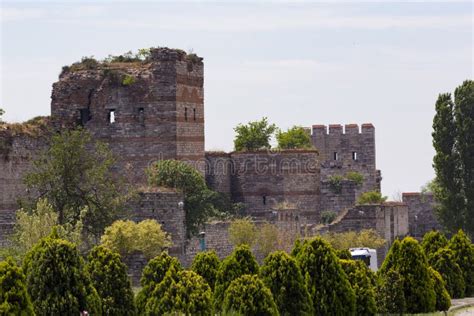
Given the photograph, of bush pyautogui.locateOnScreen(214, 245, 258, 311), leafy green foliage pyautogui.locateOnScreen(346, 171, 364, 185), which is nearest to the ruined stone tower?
leafy green foliage pyautogui.locateOnScreen(346, 171, 364, 185)

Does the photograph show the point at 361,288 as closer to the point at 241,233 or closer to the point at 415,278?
the point at 415,278

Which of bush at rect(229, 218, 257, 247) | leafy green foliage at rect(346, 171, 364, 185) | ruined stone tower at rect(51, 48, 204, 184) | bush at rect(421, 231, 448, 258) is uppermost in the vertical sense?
ruined stone tower at rect(51, 48, 204, 184)

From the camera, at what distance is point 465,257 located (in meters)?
36.8

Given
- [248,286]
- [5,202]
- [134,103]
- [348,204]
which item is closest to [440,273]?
[248,286]

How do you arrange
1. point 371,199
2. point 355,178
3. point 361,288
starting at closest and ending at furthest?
point 361,288
point 371,199
point 355,178

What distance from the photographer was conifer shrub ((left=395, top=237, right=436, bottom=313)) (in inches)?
1224

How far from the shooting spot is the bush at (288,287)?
92.3 ft

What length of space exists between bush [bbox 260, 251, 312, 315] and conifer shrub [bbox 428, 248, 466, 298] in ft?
24.9

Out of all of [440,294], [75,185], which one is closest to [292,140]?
[75,185]

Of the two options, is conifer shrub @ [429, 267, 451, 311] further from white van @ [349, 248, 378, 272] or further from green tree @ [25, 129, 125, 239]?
white van @ [349, 248, 378, 272]

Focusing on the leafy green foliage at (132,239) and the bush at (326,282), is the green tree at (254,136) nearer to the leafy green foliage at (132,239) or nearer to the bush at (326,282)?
the leafy green foliage at (132,239)

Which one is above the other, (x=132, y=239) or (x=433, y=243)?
(x=132, y=239)

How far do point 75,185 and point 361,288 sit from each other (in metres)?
17.1

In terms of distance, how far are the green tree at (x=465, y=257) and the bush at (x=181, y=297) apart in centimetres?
1070
